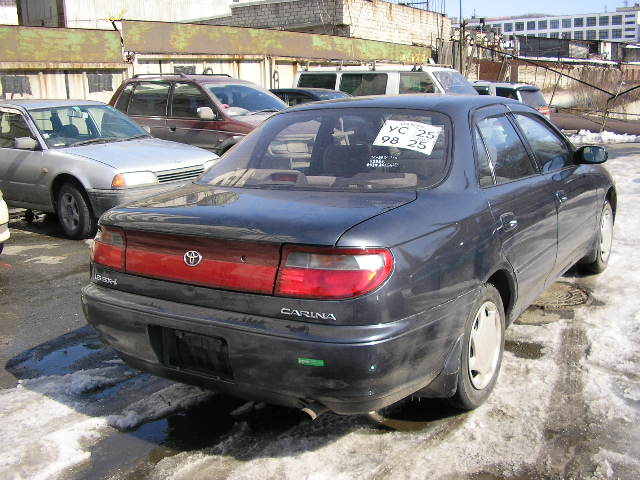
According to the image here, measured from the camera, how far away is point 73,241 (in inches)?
307

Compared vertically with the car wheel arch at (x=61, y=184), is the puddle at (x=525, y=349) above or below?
below

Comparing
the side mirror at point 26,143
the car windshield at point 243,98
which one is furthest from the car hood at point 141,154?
the car windshield at point 243,98

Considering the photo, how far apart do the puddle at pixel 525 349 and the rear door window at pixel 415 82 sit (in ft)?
30.5

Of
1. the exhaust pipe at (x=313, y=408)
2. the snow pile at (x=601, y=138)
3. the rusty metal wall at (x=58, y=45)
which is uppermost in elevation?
the rusty metal wall at (x=58, y=45)

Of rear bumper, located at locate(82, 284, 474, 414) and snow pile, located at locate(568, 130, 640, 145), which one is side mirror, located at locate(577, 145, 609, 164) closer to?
rear bumper, located at locate(82, 284, 474, 414)

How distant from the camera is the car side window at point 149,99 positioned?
1045 centimetres

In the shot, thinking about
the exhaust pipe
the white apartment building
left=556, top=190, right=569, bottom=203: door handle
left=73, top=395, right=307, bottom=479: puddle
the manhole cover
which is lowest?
the manhole cover

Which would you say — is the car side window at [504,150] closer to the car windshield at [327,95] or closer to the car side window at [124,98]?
the car side window at [124,98]

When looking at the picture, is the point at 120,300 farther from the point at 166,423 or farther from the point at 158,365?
the point at 166,423

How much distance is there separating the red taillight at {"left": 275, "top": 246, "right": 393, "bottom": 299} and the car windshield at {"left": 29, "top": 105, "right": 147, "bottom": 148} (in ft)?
20.4

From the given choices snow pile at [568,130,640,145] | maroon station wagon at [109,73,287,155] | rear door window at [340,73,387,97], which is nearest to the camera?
maroon station wagon at [109,73,287,155]

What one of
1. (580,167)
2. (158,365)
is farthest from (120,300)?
(580,167)

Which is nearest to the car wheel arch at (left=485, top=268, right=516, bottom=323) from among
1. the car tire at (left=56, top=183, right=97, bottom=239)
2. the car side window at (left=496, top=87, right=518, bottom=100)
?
the car tire at (left=56, top=183, right=97, bottom=239)

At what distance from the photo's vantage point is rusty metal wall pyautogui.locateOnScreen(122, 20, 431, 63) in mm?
14008
